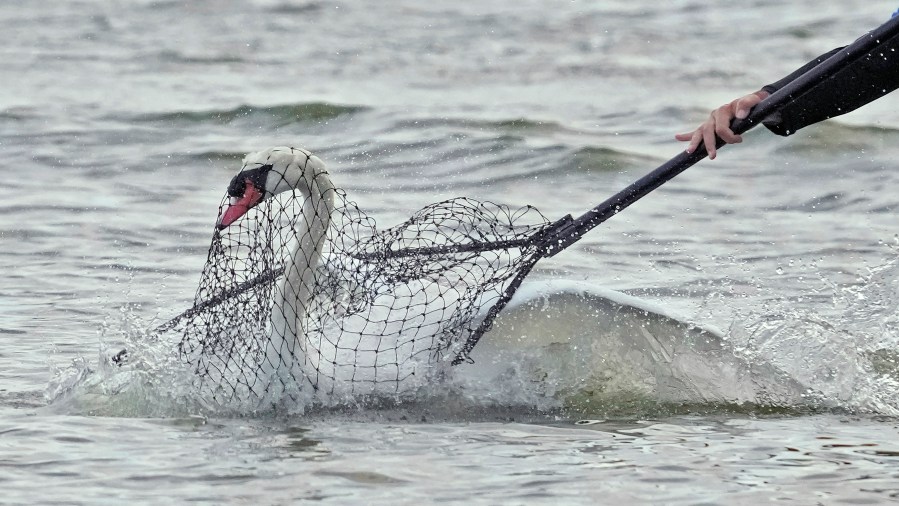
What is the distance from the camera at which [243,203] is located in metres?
7.09

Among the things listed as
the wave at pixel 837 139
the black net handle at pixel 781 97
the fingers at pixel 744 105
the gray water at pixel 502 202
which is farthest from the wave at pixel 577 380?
the wave at pixel 837 139

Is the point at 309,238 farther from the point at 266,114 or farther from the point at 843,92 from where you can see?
the point at 266,114

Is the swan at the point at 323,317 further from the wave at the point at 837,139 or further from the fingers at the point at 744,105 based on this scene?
the wave at the point at 837,139

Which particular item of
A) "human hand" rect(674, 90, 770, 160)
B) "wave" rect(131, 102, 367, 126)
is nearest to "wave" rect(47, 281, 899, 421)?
"human hand" rect(674, 90, 770, 160)

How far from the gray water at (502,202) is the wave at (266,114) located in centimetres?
4

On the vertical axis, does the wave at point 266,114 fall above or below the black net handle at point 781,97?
above

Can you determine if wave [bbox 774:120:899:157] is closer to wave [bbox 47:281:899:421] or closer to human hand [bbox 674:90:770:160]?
wave [bbox 47:281:899:421]

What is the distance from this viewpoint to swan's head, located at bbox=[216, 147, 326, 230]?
7086 millimetres

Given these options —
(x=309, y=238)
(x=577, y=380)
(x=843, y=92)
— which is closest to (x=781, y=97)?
(x=843, y=92)

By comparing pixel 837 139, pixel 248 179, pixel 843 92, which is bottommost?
pixel 248 179

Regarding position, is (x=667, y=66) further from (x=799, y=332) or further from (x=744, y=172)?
(x=799, y=332)

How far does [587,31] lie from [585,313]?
1294 cm

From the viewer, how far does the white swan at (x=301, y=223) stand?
6.95 meters

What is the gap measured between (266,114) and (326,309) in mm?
8111
